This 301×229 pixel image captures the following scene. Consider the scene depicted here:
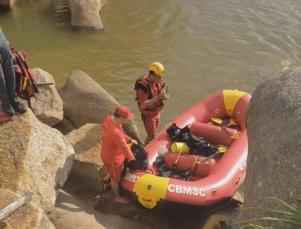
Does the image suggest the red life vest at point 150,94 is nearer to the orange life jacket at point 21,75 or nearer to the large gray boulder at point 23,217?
the orange life jacket at point 21,75

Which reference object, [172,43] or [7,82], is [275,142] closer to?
[7,82]

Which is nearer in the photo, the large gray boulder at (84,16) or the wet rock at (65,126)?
the wet rock at (65,126)

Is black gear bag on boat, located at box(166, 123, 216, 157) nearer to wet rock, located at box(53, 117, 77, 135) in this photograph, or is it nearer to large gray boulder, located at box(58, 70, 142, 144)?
large gray boulder, located at box(58, 70, 142, 144)

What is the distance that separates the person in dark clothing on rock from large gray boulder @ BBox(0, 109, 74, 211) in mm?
134

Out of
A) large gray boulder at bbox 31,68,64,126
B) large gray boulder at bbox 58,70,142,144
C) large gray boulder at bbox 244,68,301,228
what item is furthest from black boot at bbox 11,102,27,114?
large gray boulder at bbox 244,68,301,228

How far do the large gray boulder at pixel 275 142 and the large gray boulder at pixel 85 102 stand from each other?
272cm

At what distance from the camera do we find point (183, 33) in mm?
11477

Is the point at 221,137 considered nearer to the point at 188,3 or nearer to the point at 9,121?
the point at 9,121

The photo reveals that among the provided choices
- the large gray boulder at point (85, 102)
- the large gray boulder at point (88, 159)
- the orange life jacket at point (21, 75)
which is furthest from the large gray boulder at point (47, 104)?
the orange life jacket at point (21, 75)

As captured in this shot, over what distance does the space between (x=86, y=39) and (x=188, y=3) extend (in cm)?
396

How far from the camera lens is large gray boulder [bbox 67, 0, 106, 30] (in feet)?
36.6

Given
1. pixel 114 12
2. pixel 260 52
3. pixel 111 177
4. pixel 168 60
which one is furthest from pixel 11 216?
pixel 114 12

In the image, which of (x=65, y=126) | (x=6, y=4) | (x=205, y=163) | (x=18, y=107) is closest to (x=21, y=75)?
(x=18, y=107)

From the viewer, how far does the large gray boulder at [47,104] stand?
6396mm
